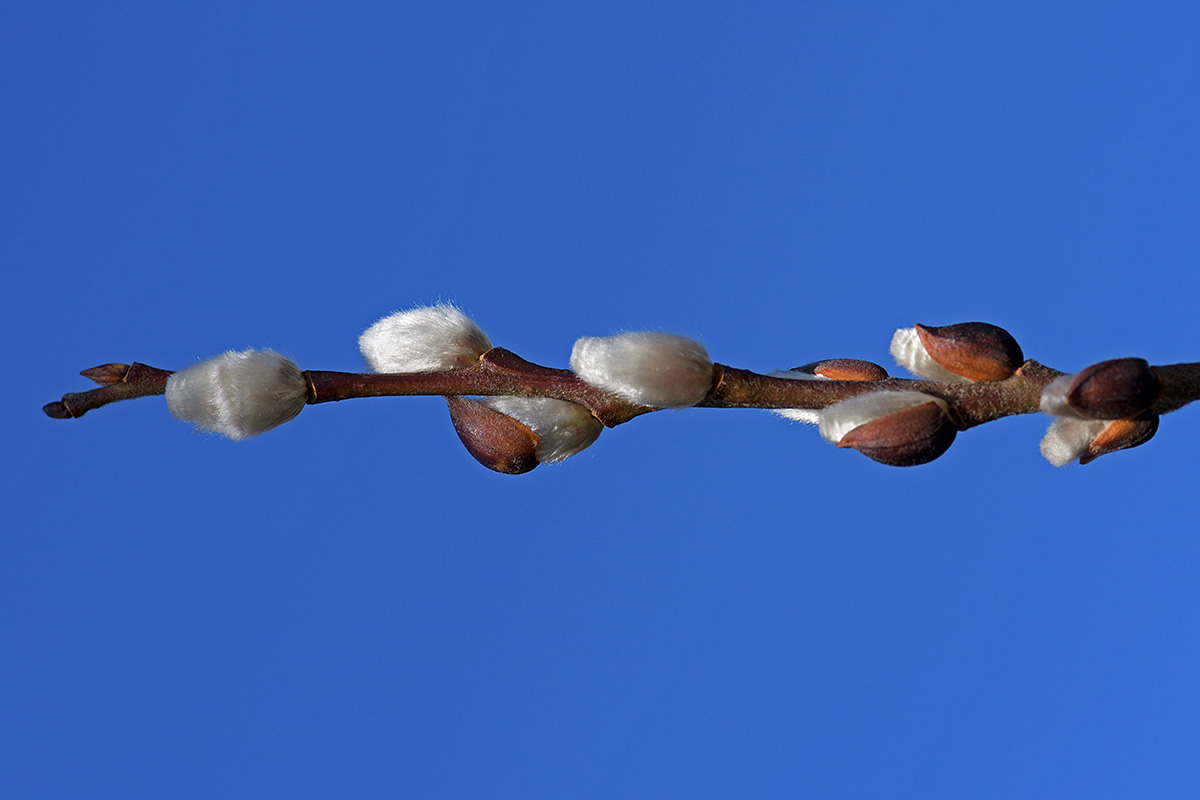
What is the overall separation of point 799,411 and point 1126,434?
34 centimetres

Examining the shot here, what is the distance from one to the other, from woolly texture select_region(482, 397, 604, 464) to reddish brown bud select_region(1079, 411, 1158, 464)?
544mm

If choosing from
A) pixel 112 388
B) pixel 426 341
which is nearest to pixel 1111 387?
pixel 426 341

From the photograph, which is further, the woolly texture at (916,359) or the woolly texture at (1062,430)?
the woolly texture at (916,359)

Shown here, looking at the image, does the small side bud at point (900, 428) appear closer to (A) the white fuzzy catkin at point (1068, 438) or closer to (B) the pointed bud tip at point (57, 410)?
(A) the white fuzzy catkin at point (1068, 438)

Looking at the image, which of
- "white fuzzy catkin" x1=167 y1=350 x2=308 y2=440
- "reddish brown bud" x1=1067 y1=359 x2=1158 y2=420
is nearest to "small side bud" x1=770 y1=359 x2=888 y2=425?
"reddish brown bud" x1=1067 y1=359 x2=1158 y2=420

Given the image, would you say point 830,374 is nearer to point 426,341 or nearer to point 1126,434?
point 1126,434

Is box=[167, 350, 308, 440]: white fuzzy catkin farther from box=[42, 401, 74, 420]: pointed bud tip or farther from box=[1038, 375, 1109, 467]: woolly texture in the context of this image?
box=[1038, 375, 1109, 467]: woolly texture

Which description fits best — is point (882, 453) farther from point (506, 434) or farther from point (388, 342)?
point (388, 342)

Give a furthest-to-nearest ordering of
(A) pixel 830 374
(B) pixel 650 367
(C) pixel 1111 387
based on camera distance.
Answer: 1. (A) pixel 830 374
2. (B) pixel 650 367
3. (C) pixel 1111 387

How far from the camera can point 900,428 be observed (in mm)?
953

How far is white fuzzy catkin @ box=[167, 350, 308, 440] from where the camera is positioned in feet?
3.32

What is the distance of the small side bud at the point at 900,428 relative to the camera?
3.13ft

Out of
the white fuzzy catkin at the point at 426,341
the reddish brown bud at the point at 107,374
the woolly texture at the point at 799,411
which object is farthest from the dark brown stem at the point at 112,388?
the woolly texture at the point at 799,411

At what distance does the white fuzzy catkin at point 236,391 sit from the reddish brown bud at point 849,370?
1.98ft
